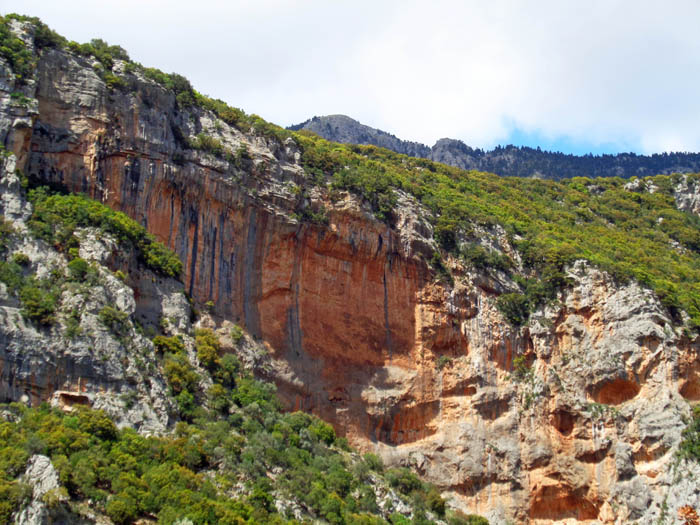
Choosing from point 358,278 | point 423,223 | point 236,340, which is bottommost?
point 236,340

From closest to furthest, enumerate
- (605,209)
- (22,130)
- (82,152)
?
1. (22,130)
2. (82,152)
3. (605,209)

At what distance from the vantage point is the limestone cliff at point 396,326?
38.6m

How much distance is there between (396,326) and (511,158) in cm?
7748

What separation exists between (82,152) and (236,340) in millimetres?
11122

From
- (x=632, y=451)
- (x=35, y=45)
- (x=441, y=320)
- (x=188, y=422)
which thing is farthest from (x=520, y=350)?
(x=35, y=45)

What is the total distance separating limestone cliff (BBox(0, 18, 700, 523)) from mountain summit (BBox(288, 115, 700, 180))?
224ft

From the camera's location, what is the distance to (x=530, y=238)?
49.7 metres

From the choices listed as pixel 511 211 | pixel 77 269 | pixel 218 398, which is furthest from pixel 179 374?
pixel 511 211

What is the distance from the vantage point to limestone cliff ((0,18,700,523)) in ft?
127

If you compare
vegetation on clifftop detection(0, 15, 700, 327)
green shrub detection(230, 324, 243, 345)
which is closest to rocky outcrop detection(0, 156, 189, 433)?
green shrub detection(230, 324, 243, 345)

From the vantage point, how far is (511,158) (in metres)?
116

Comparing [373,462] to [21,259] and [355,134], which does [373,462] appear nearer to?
[21,259]

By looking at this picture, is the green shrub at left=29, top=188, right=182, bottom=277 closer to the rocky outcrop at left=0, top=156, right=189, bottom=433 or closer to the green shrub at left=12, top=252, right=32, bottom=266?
the rocky outcrop at left=0, top=156, right=189, bottom=433

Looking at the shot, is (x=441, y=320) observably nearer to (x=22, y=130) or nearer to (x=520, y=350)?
(x=520, y=350)
